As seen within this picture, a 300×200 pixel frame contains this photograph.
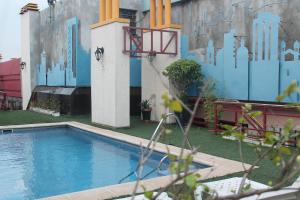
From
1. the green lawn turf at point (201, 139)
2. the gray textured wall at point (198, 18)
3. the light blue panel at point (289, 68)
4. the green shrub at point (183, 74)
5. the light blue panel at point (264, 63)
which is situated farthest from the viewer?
the green shrub at point (183, 74)

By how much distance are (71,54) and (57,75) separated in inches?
73.9

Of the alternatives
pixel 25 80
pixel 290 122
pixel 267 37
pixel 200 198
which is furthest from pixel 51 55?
pixel 290 122

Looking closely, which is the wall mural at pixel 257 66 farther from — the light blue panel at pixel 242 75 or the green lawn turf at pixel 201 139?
the green lawn turf at pixel 201 139

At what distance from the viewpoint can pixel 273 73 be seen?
8695mm

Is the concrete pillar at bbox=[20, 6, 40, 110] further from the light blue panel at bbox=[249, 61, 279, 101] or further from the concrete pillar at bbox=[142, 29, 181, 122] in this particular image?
the light blue panel at bbox=[249, 61, 279, 101]

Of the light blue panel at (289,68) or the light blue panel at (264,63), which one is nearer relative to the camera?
the light blue panel at (289,68)

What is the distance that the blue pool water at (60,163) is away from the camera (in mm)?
5863

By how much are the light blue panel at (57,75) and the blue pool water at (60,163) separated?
5.02 metres

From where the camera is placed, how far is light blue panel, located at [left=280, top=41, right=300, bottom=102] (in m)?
8.14

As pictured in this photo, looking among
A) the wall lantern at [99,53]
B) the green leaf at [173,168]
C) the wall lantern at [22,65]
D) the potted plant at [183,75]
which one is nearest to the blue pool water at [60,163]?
the wall lantern at [99,53]

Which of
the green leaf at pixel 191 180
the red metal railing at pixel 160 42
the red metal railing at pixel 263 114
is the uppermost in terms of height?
the red metal railing at pixel 160 42

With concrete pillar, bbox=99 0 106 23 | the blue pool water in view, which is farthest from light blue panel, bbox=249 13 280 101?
concrete pillar, bbox=99 0 106 23

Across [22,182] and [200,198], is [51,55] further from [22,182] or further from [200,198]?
[200,198]

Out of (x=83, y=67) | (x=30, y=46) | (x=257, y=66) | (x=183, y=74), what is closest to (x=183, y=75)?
(x=183, y=74)
